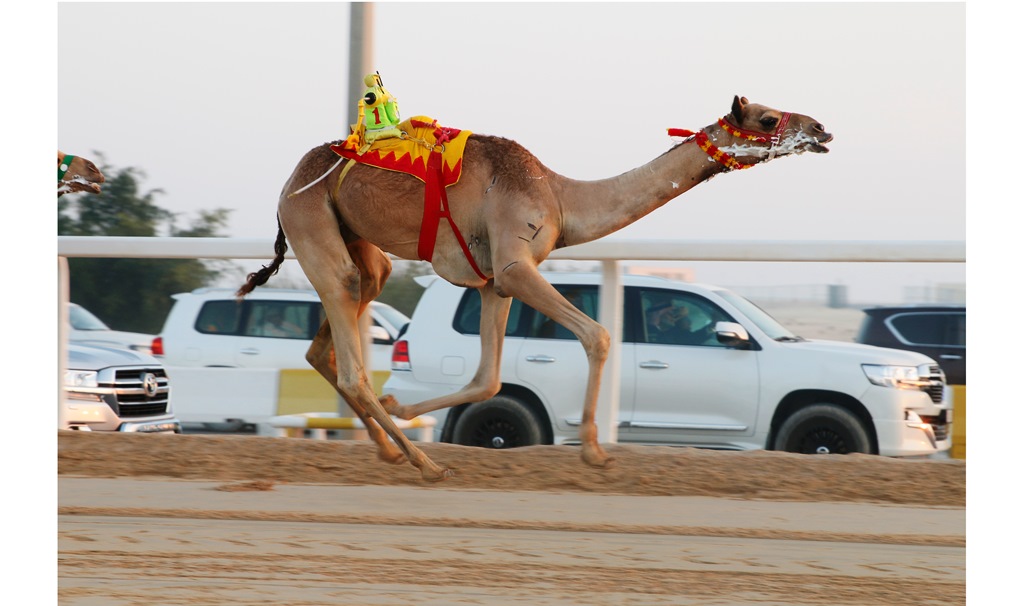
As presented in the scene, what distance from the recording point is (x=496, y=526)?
6137 millimetres

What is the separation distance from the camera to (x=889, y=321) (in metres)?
13.4

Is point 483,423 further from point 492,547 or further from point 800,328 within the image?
point 492,547

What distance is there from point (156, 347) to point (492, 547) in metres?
8.91

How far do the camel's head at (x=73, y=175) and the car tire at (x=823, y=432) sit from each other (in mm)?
5642

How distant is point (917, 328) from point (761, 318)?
4082 mm

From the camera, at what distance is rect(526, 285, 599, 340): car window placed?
9742mm

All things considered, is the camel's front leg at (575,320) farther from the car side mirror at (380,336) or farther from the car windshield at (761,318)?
the car side mirror at (380,336)

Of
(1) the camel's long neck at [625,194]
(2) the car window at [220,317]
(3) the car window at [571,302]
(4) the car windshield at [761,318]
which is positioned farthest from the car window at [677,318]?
(2) the car window at [220,317]

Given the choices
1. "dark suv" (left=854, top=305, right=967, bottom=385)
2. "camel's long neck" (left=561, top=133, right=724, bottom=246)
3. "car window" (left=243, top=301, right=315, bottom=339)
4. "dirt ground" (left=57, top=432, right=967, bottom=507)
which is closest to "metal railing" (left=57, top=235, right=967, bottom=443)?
"dirt ground" (left=57, top=432, right=967, bottom=507)

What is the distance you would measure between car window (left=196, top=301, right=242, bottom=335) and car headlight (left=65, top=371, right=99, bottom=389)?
2.67m

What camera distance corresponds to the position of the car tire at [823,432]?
31.6 feet

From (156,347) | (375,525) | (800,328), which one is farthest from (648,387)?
(156,347)

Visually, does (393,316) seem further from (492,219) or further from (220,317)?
(492,219)

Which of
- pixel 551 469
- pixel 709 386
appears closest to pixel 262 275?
pixel 551 469
